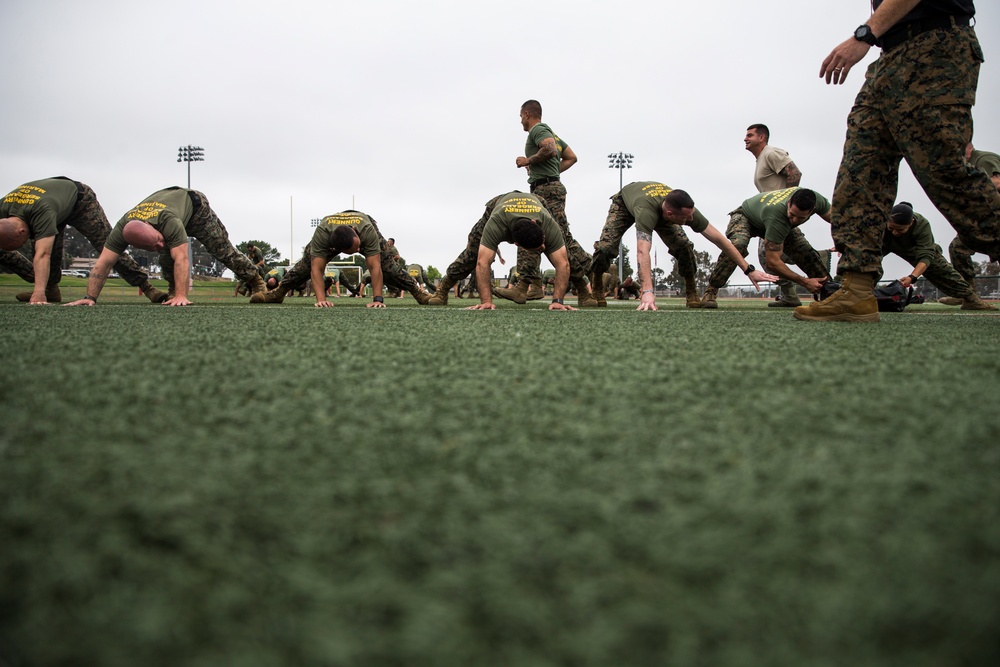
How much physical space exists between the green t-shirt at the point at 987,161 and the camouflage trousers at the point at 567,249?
13.0 ft

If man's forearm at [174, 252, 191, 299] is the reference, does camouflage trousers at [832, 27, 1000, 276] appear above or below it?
above

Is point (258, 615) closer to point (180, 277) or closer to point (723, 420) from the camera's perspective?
point (723, 420)

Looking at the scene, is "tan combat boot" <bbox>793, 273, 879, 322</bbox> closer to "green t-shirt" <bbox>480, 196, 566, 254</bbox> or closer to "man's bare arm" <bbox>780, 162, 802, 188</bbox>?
"green t-shirt" <bbox>480, 196, 566, 254</bbox>

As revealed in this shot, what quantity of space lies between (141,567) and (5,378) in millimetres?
1013

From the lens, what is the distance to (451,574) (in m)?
0.46

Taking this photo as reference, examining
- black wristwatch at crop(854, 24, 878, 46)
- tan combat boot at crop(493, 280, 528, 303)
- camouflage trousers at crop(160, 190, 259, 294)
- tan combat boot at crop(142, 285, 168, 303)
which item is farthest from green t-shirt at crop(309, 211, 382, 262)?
black wristwatch at crop(854, 24, 878, 46)

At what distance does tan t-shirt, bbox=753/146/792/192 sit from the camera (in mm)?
6188

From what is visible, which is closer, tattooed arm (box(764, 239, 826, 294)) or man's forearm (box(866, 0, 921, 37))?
man's forearm (box(866, 0, 921, 37))

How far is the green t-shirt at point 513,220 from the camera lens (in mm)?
5113

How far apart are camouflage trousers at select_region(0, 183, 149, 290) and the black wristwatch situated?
20.7 ft

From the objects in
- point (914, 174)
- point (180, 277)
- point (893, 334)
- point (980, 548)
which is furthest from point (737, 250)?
point (980, 548)

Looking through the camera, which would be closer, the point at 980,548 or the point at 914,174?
the point at 980,548

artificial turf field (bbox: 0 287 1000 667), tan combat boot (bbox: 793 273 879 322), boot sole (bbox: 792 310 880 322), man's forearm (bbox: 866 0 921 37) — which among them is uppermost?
man's forearm (bbox: 866 0 921 37)

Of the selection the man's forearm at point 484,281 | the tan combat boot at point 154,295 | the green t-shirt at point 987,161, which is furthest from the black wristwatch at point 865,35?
the tan combat boot at point 154,295
